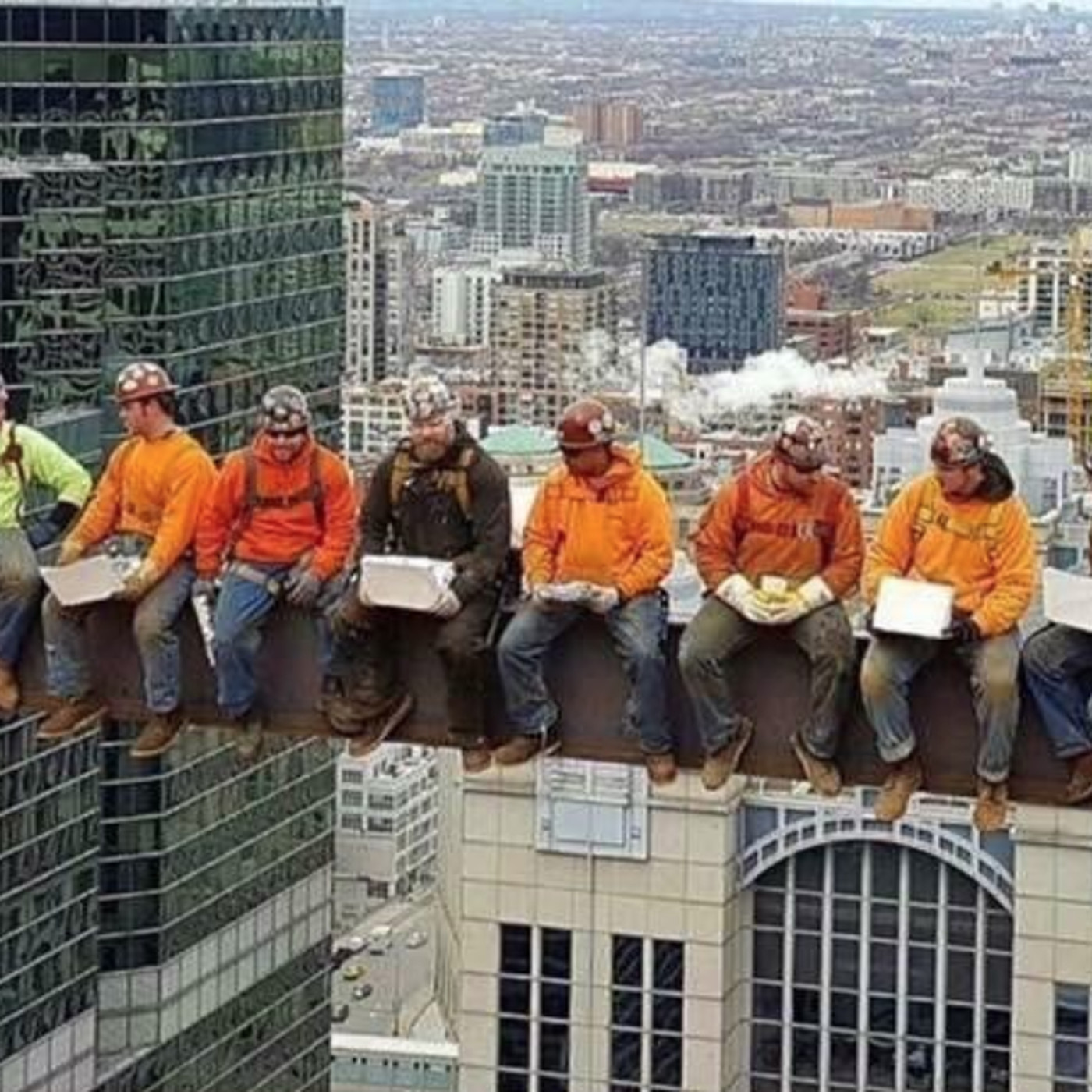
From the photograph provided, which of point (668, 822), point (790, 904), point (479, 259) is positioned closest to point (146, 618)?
point (668, 822)

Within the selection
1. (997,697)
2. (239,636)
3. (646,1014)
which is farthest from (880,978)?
(997,697)

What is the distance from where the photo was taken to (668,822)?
25641mm

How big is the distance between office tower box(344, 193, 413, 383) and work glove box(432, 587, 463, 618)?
317 feet

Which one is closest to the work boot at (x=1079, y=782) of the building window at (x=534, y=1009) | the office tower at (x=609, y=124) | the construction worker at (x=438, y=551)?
the construction worker at (x=438, y=551)

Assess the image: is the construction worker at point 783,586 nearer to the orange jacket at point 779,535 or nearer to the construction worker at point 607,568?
the orange jacket at point 779,535

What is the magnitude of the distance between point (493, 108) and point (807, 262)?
116ft

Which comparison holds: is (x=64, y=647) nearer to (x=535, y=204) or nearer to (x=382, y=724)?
(x=382, y=724)

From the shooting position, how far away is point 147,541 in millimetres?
10203

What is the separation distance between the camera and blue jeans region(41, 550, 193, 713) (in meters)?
10.0

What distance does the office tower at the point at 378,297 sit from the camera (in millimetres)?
109812

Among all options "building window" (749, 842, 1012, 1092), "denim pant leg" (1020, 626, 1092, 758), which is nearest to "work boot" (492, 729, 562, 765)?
"denim pant leg" (1020, 626, 1092, 758)

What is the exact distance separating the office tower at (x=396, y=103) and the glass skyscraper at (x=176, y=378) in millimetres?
119495

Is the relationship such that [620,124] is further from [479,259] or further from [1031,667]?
[1031,667]

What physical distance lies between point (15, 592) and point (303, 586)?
1.00m
